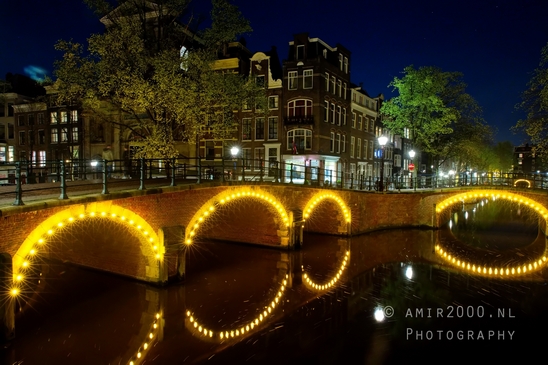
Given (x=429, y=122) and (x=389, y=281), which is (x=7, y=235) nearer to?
(x=389, y=281)

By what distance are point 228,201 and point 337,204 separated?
27.8 feet

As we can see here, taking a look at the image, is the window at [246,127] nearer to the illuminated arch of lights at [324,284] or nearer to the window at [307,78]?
the window at [307,78]

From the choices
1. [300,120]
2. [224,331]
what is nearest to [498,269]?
[224,331]

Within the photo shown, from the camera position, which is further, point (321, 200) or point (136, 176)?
point (321, 200)

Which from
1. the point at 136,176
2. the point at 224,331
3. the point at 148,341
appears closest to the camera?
the point at 148,341

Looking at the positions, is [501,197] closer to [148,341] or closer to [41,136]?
[148,341]

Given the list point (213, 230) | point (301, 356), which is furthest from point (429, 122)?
point (301, 356)

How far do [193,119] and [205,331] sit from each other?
9919mm

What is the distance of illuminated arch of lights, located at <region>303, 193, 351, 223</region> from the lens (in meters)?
20.5

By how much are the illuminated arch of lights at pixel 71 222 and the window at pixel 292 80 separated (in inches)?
868

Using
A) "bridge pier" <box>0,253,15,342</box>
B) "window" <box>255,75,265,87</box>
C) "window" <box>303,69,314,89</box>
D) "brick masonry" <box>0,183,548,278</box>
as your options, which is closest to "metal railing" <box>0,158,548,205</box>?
"brick masonry" <box>0,183,548,278</box>

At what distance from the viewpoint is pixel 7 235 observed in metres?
8.55

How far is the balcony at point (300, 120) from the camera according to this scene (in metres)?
31.0

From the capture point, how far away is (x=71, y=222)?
36.2 ft
